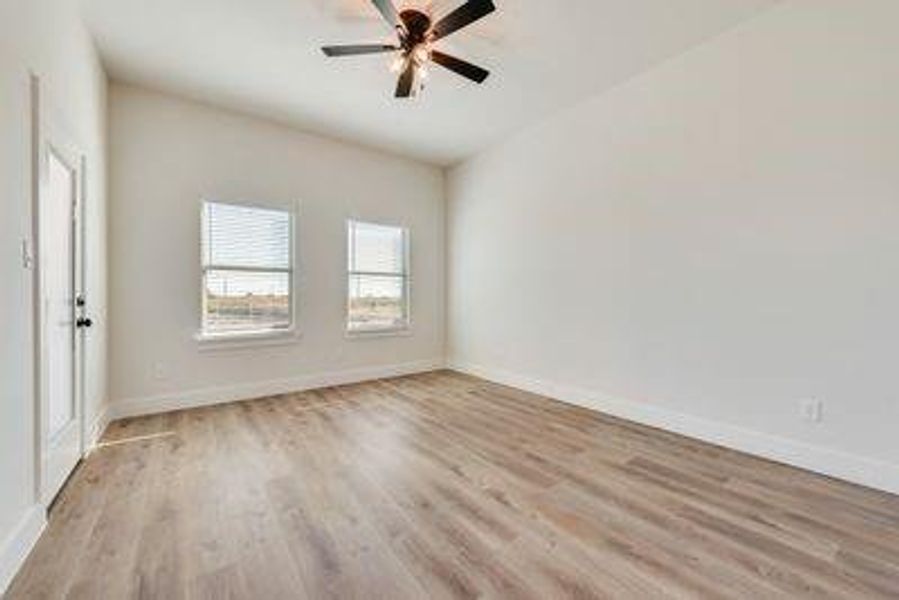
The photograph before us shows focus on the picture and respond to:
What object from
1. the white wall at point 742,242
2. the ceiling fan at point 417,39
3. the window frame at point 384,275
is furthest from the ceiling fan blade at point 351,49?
the window frame at point 384,275

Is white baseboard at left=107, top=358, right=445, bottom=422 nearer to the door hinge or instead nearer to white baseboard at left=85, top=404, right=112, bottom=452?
white baseboard at left=85, top=404, right=112, bottom=452

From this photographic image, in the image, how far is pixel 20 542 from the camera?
174 cm

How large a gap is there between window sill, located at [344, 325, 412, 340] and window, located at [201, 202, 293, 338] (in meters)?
0.75

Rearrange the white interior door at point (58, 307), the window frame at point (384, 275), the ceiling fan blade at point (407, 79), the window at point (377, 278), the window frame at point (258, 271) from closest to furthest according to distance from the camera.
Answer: the white interior door at point (58, 307) → the ceiling fan blade at point (407, 79) → the window frame at point (258, 271) → the window frame at point (384, 275) → the window at point (377, 278)

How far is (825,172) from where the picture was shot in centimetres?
267

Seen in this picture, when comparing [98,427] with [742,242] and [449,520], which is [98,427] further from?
[742,242]

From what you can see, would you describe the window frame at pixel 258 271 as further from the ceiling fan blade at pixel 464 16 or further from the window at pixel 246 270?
the ceiling fan blade at pixel 464 16

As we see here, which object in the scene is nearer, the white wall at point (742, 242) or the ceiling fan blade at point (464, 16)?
the ceiling fan blade at point (464, 16)

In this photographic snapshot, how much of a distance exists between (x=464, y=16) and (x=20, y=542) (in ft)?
10.7

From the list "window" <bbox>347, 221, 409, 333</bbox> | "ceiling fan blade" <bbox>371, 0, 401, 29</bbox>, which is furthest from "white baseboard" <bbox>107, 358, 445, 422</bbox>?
"ceiling fan blade" <bbox>371, 0, 401, 29</bbox>

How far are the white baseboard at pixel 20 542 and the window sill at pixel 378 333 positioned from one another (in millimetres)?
3264

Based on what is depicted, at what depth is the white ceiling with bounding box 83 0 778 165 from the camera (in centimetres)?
278

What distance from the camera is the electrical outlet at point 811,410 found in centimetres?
269

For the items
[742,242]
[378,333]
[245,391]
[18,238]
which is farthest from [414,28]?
[245,391]
